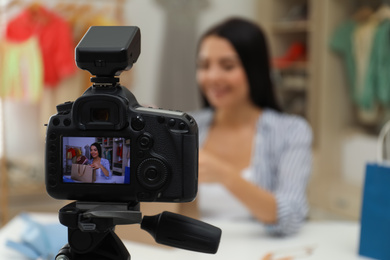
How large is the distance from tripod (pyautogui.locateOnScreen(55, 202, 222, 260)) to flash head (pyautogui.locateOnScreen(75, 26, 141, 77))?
5.7 inches

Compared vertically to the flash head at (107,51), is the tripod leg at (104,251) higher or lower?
lower

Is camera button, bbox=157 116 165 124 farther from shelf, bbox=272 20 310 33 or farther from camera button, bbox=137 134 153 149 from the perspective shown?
shelf, bbox=272 20 310 33

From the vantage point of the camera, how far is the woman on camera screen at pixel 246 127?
1.50 m

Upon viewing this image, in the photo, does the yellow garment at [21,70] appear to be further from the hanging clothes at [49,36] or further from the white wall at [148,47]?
the white wall at [148,47]

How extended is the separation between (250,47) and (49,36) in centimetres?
159

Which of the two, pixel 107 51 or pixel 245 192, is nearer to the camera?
pixel 107 51

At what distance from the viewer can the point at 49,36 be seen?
2.84 meters

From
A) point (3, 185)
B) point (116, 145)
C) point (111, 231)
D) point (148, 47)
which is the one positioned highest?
point (148, 47)

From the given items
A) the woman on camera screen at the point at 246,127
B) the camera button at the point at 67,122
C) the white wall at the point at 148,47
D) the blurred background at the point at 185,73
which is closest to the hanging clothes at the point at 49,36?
the blurred background at the point at 185,73

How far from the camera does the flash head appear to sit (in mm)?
533

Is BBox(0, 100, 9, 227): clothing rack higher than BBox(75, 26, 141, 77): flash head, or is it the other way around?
BBox(75, 26, 141, 77): flash head

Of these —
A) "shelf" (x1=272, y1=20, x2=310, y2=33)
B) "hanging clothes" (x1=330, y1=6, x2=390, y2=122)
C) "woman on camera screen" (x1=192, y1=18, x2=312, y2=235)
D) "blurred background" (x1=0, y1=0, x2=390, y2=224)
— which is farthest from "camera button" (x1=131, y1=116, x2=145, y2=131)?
"shelf" (x1=272, y1=20, x2=310, y2=33)

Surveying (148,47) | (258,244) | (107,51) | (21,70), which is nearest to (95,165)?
(107,51)

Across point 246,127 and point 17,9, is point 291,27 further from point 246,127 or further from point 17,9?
point 246,127
